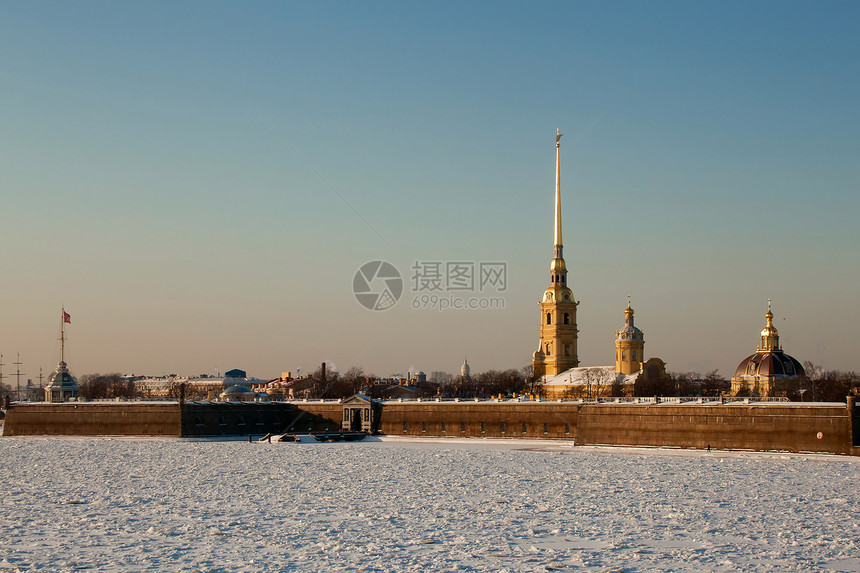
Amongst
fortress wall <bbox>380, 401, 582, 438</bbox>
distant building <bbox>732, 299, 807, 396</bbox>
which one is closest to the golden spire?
distant building <bbox>732, 299, 807, 396</bbox>

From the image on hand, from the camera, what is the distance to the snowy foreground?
21.9 meters

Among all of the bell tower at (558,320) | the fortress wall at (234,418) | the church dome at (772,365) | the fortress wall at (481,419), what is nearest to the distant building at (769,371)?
the church dome at (772,365)

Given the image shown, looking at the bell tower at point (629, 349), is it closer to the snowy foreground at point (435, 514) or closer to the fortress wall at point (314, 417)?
the fortress wall at point (314, 417)

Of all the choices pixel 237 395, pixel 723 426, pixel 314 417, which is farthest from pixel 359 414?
pixel 237 395

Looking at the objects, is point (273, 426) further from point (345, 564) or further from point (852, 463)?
point (345, 564)

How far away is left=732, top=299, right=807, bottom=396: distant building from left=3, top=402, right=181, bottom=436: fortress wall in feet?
175

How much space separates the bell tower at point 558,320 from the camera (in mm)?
113750

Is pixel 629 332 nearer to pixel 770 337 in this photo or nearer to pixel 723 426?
pixel 770 337

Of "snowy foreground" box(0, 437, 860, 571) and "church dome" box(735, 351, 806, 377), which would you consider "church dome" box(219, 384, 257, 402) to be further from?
"snowy foreground" box(0, 437, 860, 571)

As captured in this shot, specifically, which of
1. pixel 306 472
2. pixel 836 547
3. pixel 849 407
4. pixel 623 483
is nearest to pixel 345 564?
pixel 836 547

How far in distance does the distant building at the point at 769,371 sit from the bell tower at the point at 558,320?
18.7 m

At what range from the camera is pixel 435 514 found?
28.6 meters

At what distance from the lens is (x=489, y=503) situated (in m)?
30.9

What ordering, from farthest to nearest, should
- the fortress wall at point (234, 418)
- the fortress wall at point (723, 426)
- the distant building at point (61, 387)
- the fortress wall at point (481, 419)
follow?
the distant building at point (61, 387) → the fortress wall at point (234, 418) → the fortress wall at point (481, 419) → the fortress wall at point (723, 426)
